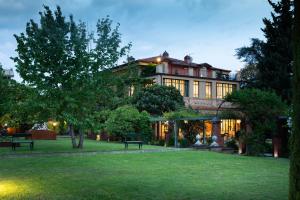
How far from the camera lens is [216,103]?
168 ft

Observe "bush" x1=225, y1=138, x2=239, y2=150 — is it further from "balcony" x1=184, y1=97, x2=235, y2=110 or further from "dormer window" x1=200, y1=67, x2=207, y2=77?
"dormer window" x1=200, y1=67, x2=207, y2=77

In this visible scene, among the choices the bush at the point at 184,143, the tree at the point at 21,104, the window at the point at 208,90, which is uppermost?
the window at the point at 208,90

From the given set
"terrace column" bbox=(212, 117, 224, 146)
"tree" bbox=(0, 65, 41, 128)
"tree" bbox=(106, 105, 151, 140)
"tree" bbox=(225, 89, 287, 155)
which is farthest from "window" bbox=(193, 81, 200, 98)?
"tree" bbox=(0, 65, 41, 128)

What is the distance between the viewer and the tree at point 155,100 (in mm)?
40562

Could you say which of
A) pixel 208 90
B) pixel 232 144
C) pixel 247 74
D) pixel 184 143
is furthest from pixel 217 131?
pixel 247 74

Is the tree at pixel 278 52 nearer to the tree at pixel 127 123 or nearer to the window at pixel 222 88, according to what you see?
the window at pixel 222 88

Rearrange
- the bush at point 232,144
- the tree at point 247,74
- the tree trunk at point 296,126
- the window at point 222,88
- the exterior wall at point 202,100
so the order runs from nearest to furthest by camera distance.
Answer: the tree trunk at point 296,126
the bush at point 232,144
the exterior wall at point 202,100
the window at point 222,88
the tree at point 247,74

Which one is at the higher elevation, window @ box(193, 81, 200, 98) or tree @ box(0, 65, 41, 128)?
window @ box(193, 81, 200, 98)

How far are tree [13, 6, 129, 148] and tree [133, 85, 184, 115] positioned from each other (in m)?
14.2

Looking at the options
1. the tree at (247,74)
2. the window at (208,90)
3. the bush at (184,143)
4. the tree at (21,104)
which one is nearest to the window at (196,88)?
the window at (208,90)

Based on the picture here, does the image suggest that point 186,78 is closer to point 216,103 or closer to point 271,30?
point 216,103

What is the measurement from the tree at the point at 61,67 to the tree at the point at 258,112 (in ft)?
30.1

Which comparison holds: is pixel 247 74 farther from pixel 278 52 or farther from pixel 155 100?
pixel 155 100

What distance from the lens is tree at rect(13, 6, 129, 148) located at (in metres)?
25.1
